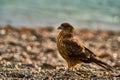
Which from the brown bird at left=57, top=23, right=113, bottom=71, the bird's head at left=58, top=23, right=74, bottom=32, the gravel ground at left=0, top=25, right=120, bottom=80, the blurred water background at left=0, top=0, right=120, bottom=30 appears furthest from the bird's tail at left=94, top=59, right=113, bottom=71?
the blurred water background at left=0, top=0, right=120, bottom=30

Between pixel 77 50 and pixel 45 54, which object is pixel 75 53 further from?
pixel 45 54

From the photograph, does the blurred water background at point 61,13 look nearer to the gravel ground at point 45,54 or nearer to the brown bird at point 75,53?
the gravel ground at point 45,54

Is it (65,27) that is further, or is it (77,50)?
(65,27)

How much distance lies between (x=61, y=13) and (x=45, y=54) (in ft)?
30.5

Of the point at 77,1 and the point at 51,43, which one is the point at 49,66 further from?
the point at 77,1

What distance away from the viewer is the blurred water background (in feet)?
84.3

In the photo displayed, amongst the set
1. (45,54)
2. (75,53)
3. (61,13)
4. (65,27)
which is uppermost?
(61,13)

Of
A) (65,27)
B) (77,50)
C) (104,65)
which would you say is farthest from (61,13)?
(104,65)

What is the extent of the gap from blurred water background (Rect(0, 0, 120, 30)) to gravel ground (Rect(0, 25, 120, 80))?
158 centimetres

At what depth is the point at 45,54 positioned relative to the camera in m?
18.5

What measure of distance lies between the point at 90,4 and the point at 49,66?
1670 cm

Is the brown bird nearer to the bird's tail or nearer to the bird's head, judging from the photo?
the bird's tail

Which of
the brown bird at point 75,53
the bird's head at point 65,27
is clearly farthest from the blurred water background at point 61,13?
the brown bird at point 75,53

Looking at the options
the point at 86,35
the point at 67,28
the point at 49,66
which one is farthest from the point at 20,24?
the point at 67,28
